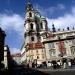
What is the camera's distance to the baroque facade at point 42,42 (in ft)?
269

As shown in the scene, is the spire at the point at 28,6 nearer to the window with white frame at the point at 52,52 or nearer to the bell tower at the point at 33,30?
the bell tower at the point at 33,30

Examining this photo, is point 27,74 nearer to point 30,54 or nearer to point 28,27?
point 30,54

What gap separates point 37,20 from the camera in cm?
11512

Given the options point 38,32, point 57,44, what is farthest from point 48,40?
point 38,32

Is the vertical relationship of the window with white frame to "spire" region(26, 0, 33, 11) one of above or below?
below

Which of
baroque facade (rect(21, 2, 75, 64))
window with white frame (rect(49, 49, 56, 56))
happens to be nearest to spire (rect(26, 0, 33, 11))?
baroque facade (rect(21, 2, 75, 64))

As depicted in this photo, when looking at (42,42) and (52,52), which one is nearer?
(52,52)

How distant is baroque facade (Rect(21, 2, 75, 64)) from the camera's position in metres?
82.1

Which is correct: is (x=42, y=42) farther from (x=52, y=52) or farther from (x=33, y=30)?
(x=33, y=30)

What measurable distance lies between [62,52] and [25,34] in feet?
101

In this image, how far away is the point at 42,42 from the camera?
88562 millimetres

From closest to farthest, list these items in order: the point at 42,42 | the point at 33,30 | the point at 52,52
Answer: the point at 52,52
the point at 42,42
the point at 33,30

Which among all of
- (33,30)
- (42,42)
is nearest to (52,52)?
(42,42)

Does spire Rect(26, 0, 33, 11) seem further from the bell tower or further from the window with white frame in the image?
the window with white frame
